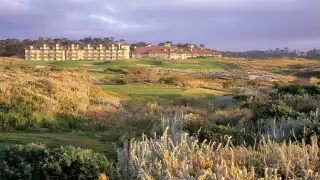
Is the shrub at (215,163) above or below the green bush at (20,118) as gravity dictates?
above

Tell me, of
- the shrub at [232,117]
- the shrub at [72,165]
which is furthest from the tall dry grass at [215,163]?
the shrub at [232,117]

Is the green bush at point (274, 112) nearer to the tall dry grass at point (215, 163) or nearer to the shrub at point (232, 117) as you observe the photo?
the shrub at point (232, 117)

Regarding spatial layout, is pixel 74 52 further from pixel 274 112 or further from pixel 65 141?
pixel 65 141

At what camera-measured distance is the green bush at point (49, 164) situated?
5.77 m

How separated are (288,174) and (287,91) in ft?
59.7

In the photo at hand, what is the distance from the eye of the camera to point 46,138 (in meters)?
9.77

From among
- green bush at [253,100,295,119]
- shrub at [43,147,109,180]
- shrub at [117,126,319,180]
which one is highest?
shrub at [117,126,319,180]

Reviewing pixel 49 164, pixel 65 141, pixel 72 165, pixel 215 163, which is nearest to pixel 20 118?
pixel 65 141

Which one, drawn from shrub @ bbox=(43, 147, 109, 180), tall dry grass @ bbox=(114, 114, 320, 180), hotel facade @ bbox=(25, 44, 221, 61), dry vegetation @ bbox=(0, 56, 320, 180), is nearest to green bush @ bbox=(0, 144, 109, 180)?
shrub @ bbox=(43, 147, 109, 180)

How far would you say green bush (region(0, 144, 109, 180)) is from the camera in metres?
5.77

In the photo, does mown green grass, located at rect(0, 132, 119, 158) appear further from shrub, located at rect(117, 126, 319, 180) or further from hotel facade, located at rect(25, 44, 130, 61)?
hotel facade, located at rect(25, 44, 130, 61)

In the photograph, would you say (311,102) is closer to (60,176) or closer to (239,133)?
(239,133)

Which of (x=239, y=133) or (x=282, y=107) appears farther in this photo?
(x=282, y=107)

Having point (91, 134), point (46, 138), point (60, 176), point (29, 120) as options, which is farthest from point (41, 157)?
point (29, 120)
